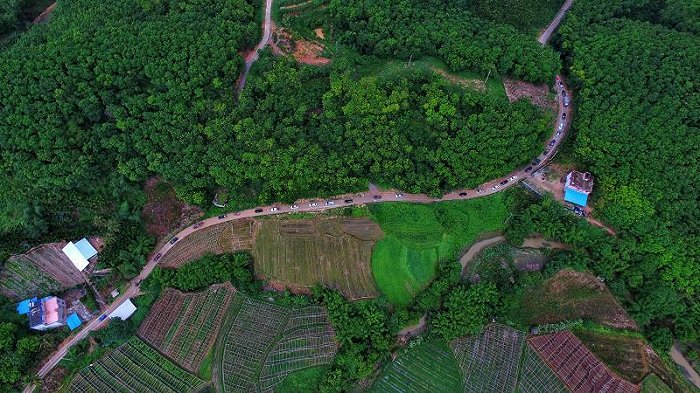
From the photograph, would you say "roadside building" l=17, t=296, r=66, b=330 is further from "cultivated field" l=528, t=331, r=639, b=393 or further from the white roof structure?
"cultivated field" l=528, t=331, r=639, b=393

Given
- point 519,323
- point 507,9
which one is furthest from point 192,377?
point 507,9

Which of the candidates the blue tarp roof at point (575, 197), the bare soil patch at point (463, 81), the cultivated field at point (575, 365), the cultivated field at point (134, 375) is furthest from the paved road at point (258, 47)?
the cultivated field at point (575, 365)

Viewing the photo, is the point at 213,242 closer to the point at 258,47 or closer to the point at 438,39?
the point at 258,47

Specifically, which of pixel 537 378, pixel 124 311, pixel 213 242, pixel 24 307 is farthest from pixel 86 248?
pixel 537 378

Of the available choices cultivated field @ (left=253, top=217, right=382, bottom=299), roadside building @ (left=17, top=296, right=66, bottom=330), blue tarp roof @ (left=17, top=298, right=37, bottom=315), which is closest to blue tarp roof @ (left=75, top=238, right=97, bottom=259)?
roadside building @ (left=17, top=296, right=66, bottom=330)

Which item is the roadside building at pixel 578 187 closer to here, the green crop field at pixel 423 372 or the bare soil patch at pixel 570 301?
the bare soil patch at pixel 570 301

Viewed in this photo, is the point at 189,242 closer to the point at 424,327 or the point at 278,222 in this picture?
the point at 278,222
